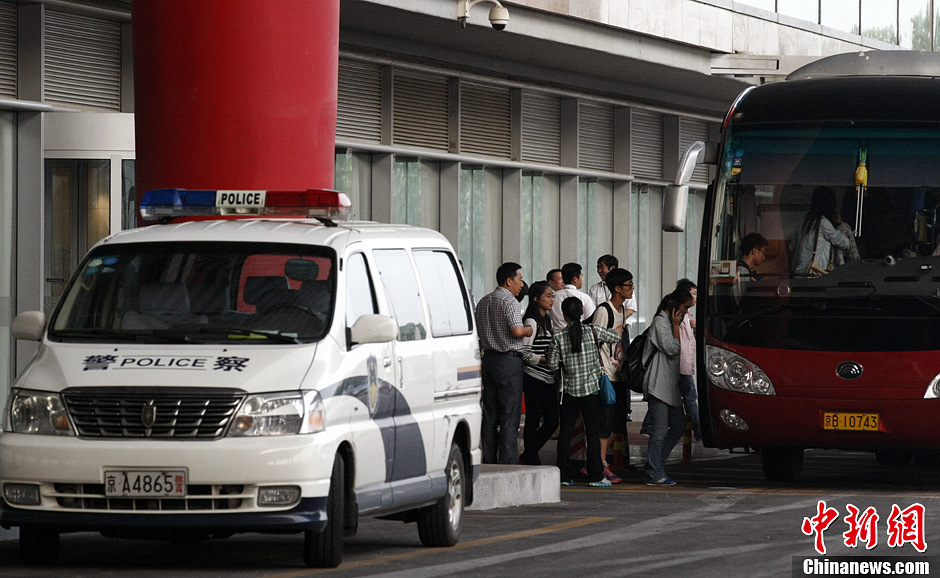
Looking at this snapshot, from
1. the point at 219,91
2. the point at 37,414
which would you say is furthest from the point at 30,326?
the point at 219,91

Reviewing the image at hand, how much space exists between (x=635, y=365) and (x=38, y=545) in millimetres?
8009

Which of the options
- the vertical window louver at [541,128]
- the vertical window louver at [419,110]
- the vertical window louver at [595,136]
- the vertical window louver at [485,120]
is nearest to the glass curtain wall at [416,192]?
the vertical window louver at [419,110]

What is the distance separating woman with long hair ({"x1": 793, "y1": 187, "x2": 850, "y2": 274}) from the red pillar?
4565mm

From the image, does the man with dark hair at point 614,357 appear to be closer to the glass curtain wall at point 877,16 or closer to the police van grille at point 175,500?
the police van grille at point 175,500

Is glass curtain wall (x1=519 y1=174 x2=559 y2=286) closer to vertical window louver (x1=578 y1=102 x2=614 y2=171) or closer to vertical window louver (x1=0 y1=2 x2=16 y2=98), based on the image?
vertical window louver (x1=578 y1=102 x2=614 y2=171)

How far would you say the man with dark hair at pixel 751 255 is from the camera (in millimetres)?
15380

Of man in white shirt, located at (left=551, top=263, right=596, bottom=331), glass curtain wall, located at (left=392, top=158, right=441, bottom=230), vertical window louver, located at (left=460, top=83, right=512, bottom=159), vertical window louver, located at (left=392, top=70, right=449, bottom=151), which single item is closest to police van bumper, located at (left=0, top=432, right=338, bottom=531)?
man in white shirt, located at (left=551, top=263, right=596, bottom=331)

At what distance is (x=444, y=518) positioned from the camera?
1088cm

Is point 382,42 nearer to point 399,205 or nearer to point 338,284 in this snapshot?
point 399,205

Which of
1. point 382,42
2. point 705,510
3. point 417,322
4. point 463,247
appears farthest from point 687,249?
point 417,322

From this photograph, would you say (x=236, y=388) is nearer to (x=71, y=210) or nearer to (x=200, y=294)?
(x=200, y=294)

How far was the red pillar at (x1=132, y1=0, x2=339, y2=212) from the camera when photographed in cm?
1345

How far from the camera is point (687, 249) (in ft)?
104

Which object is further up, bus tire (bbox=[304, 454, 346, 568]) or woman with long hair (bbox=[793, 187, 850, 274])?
woman with long hair (bbox=[793, 187, 850, 274])
